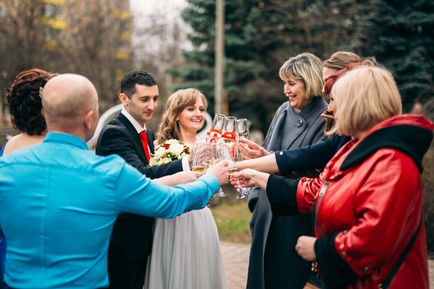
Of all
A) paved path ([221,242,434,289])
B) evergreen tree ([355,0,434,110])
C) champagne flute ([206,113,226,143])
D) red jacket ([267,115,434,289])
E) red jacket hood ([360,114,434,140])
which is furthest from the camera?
evergreen tree ([355,0,434,110])

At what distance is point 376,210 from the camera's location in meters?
2.28

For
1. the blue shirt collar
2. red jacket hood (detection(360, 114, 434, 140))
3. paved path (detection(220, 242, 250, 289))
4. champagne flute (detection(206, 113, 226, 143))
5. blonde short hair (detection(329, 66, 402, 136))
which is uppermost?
blonde short hair (detection(329, 66, 402, 136))

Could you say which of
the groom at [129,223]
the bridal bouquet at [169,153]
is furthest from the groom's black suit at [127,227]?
the bridal bouquet at [169,153]

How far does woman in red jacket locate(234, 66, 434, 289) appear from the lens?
2.30 m

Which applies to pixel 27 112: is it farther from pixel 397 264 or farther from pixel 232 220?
pixel 232 220

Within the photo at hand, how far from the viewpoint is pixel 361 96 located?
8.23 ft

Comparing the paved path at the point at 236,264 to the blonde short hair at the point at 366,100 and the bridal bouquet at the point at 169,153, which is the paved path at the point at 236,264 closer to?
the bridal bouquet at the point at 169,153

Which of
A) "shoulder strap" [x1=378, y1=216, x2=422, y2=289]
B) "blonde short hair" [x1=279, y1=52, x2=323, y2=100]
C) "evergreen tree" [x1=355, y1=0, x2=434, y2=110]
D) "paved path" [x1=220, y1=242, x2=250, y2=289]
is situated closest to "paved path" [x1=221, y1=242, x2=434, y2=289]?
"paved path" [x1=220, y1=242, x2=250, y2=289]

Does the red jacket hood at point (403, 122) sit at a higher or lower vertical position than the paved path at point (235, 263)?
higher

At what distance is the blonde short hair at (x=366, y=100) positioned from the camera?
251 centimetres

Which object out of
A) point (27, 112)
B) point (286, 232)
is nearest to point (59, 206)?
point (27, 112)

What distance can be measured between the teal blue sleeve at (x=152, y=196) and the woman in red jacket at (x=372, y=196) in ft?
2.21

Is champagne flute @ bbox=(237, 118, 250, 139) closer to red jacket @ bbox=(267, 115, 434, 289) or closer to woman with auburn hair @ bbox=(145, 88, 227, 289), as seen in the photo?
woman with auburn hair @ bbox=(145, 88, 227, 289)

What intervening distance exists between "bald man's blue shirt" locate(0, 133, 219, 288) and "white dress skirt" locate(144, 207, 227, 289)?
1.53 meters
